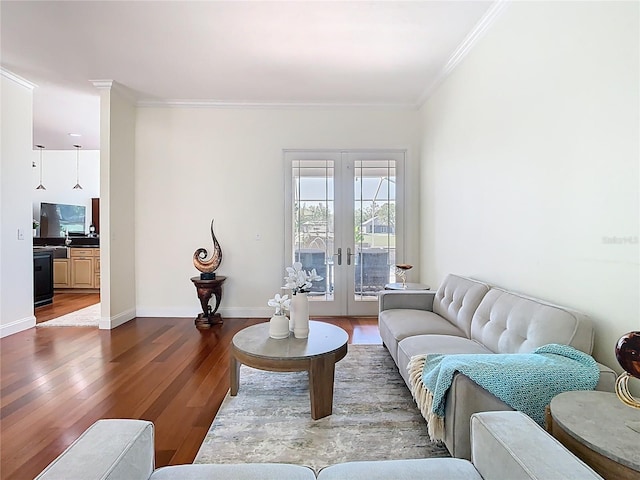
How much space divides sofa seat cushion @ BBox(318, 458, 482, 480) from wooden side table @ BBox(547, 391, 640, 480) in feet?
1.31

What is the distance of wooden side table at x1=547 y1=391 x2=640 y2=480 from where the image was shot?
109 centimetres

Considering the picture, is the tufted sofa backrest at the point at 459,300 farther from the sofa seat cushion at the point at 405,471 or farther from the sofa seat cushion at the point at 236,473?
the sofa seat cushion at the point at 236,473

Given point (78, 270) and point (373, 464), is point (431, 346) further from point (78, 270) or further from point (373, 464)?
point (78, 270)

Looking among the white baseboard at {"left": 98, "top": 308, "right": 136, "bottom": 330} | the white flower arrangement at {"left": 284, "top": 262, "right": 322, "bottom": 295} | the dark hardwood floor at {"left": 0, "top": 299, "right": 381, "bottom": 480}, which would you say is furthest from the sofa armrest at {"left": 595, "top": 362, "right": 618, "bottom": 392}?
the white baseboard at {"left": 98, "top": 308, "right": 136, "bottom": 330}

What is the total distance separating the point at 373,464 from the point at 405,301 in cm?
254

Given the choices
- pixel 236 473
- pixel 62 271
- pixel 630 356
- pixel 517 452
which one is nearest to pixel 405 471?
pixel 517 452

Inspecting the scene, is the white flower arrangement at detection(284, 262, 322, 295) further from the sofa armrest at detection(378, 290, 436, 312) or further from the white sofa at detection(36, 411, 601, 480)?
the white sofa at detection(36, 411, 601, 480)

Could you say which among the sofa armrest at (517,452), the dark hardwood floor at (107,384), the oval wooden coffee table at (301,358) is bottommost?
the dark hardwood floor at (107,384)

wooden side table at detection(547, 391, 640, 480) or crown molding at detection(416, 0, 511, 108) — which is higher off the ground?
crown molding at detection(416, 0, 511, 108)

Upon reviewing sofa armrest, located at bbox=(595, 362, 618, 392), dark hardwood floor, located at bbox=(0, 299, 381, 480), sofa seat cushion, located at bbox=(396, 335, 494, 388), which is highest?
sofa armrest, located at bbox=(595, 362, 618, 392)

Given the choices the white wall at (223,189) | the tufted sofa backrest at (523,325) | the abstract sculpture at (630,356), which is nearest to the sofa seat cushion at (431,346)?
the tufted sofa backrest at (523,325)

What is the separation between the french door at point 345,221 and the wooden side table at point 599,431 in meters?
3.76

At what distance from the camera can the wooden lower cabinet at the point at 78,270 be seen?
718cm

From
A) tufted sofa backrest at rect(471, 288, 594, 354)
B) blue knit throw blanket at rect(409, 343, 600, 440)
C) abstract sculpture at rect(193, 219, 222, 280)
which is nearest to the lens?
blue knit throw blanket at rect(409, 343, 600, 440)
